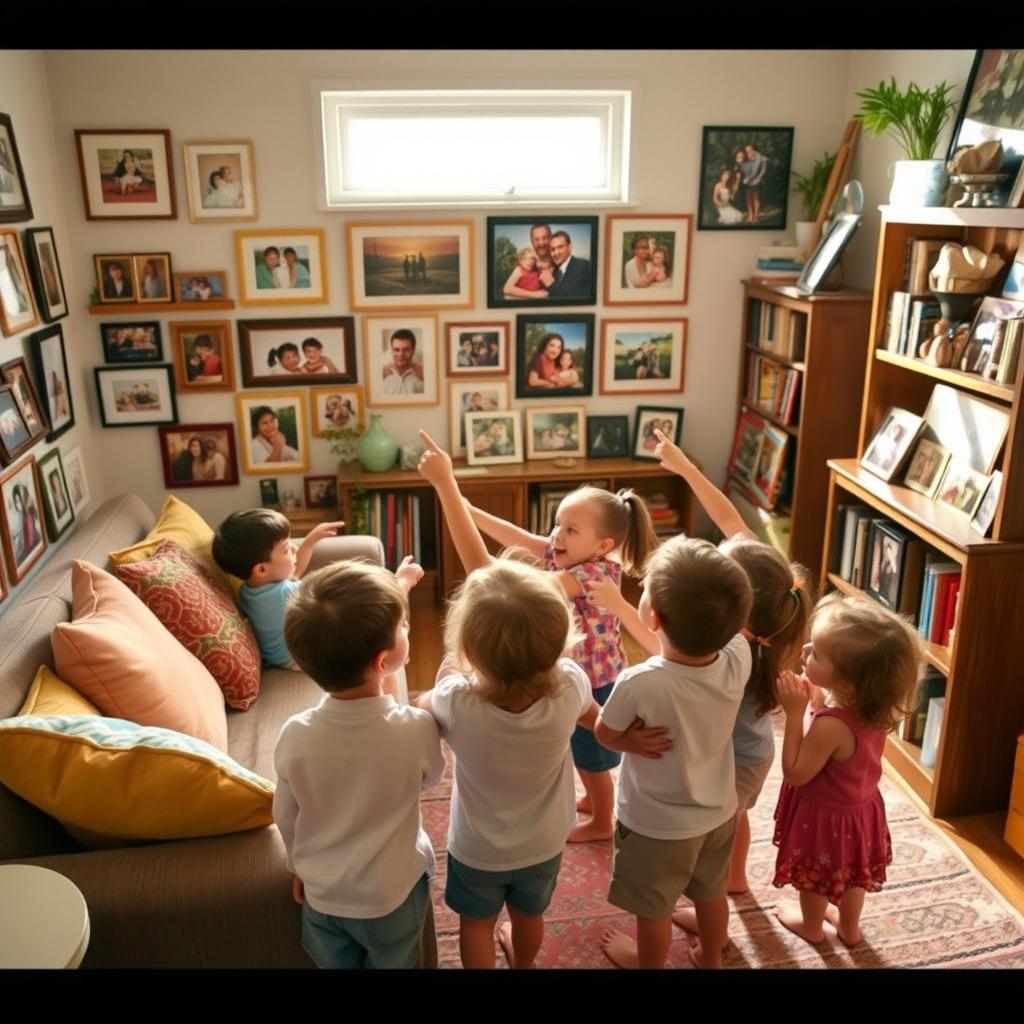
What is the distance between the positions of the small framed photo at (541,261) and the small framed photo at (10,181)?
1.66 meters

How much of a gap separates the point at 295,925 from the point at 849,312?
2804 millimetres

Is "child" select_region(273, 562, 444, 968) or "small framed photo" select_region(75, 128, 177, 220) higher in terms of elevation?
"small framed photo" select_region(75, 128, 177, 220)

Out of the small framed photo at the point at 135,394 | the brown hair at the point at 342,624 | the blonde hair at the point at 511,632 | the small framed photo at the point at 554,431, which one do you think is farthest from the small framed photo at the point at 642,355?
the brown hair at the point at 342,624

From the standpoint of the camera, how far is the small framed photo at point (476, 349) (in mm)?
3904

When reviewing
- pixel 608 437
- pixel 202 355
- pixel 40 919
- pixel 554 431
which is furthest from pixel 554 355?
pixel 40 919

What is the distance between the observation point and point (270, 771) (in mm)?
2105

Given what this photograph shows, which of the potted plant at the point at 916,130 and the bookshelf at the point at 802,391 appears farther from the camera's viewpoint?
the bookshelf at the point at 802,391

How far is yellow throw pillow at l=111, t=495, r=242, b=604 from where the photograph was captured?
8.21 ft

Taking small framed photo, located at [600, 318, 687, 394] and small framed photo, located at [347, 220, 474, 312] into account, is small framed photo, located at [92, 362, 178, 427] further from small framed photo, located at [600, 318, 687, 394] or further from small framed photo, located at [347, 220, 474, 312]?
small framed photo, located at [600, 318, 687, 394]

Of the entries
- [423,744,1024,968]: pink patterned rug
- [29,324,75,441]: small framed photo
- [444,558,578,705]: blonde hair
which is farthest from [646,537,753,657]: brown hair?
[29,324,75,441]: small framed photo

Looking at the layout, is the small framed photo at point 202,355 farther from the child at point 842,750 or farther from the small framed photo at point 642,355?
the child at point 842,750

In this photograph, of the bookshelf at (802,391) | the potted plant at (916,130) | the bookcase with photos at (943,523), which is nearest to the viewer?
the bookcase with photos at (943,523)

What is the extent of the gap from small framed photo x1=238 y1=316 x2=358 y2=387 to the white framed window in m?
0.47

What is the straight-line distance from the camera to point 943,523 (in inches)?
99.9
